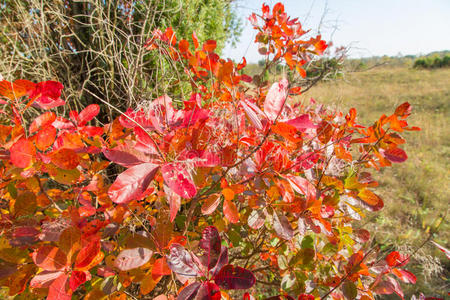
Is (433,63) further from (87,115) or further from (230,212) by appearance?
(87,115)

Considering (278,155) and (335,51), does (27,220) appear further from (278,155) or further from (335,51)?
(335,51)

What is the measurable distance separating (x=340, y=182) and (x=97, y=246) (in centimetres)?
87

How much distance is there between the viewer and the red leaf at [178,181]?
0.53 meters

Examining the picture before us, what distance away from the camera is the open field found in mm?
2227

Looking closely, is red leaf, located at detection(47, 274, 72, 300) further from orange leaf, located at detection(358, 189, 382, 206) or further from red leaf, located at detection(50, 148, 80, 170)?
orange leaf, located at detection(358, 189, 382, 206)

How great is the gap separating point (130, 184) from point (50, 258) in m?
0.37

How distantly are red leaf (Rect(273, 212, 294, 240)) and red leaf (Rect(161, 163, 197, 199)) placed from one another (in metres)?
0.44

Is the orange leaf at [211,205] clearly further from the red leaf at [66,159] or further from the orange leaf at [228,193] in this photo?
the red leaf at [66,159]

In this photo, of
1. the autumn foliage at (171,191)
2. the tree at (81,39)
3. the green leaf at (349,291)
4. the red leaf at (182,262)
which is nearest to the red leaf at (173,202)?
the autumn foliage at (171,191)

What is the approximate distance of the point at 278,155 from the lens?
2.61ft

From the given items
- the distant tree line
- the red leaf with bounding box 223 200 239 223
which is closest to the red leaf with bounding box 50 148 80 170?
the red leaf with bounding box 223 200 239 223

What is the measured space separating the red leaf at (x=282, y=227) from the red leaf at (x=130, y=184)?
526mm

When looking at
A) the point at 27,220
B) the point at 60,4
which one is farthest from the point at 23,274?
the point at 60,4

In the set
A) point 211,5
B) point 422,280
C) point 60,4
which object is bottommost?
point 422,280
